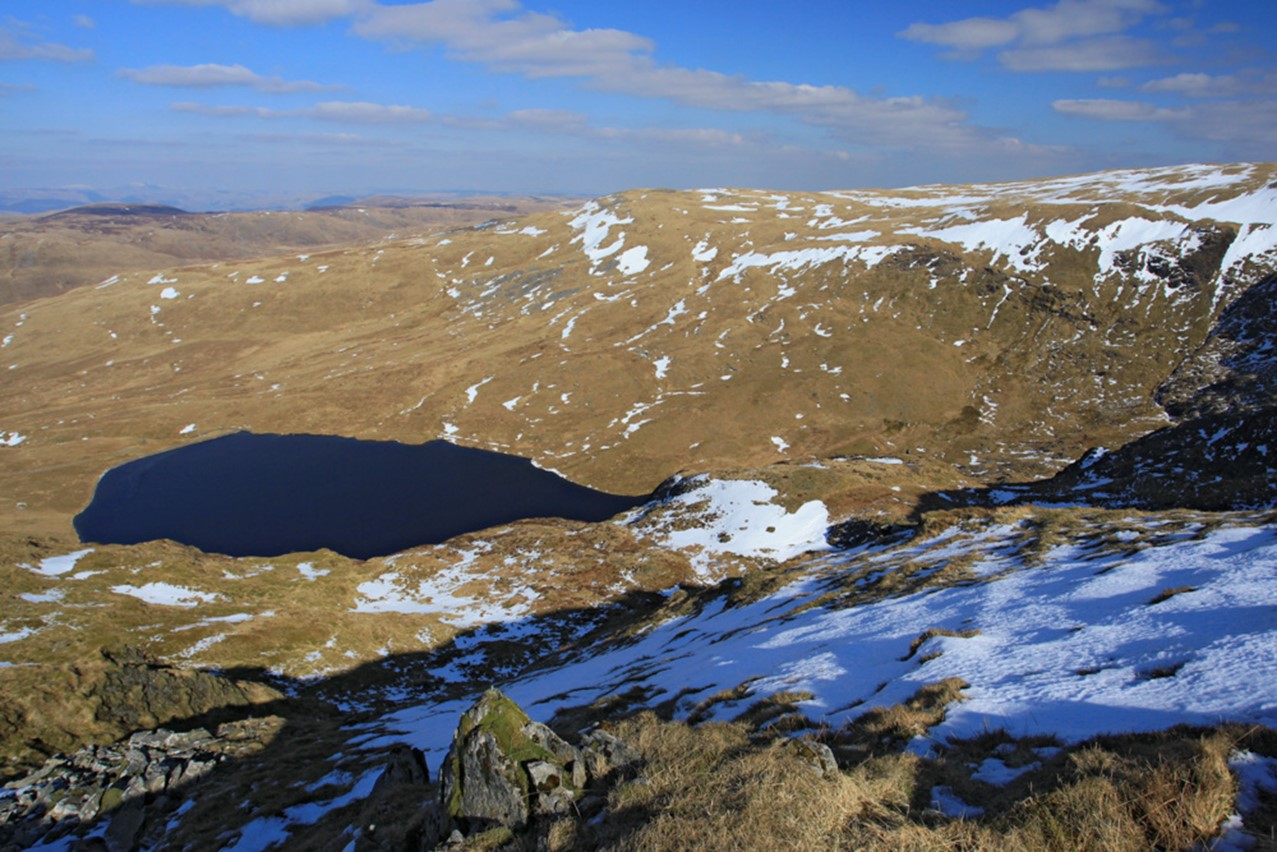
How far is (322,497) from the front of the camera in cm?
9156

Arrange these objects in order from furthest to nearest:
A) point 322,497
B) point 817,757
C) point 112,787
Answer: point 322,497
point 112,787
point 817,757

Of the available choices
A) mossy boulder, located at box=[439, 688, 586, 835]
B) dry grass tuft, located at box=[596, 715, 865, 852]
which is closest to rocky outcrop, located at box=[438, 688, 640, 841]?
mossy boulder, located at box=[439, 688, 586, 835]

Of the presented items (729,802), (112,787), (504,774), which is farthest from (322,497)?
(729,802)

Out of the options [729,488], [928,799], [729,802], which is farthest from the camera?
[729,488]

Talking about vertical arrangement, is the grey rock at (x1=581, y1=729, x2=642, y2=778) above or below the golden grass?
below

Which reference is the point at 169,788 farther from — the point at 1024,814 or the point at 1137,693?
the point at 1137,693

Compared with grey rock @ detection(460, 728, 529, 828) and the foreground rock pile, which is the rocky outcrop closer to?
grey rock @ detection(460, 728, 529, 828)

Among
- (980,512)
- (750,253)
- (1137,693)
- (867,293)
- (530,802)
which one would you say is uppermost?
(750,253)

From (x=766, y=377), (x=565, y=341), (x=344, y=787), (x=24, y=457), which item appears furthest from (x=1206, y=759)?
(x=24, y=457)

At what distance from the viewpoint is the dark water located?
8131 cm

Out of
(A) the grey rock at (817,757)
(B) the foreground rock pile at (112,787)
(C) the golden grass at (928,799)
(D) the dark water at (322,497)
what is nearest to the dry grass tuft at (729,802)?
(C) the golden grass at (928,799)

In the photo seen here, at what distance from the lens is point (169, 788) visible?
20125mm

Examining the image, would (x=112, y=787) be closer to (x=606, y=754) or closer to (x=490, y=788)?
(x=490, y=788)

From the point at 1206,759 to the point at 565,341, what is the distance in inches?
5155
